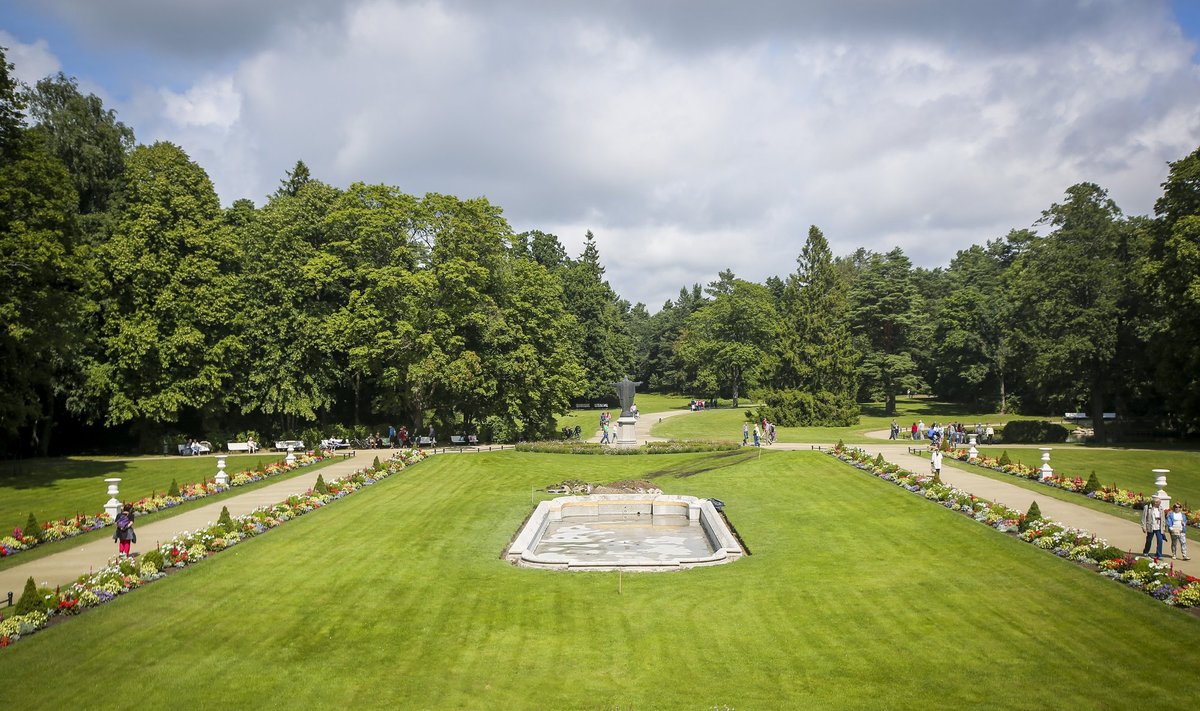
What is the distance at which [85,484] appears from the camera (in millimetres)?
37906

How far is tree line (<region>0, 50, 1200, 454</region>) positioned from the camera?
40.4 meters

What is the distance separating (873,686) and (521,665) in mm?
6469

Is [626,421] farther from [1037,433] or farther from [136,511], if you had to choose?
[136,511]

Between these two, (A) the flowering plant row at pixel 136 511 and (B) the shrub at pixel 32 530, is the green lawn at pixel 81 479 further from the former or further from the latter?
(B) the shrub at pixel 32 530

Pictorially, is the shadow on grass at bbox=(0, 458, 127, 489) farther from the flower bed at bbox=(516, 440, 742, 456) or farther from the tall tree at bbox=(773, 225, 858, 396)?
the tall tree at bbox=(773, 225, 858, 396)

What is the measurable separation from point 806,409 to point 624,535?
1704 inches

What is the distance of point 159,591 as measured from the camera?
66.5 ft

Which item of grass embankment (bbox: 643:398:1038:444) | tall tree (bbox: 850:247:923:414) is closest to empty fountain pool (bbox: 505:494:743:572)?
grass embankment (bbox: 643:398:1038:444)

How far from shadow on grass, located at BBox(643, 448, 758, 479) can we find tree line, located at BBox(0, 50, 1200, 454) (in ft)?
48.2

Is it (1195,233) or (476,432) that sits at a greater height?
(1195,233)

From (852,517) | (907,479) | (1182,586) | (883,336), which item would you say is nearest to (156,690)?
(1182,586)

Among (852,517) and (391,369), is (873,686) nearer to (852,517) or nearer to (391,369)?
(852,517)

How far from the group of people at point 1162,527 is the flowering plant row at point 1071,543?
71 centimetres

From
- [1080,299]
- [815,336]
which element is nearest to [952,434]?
[1080,299]
